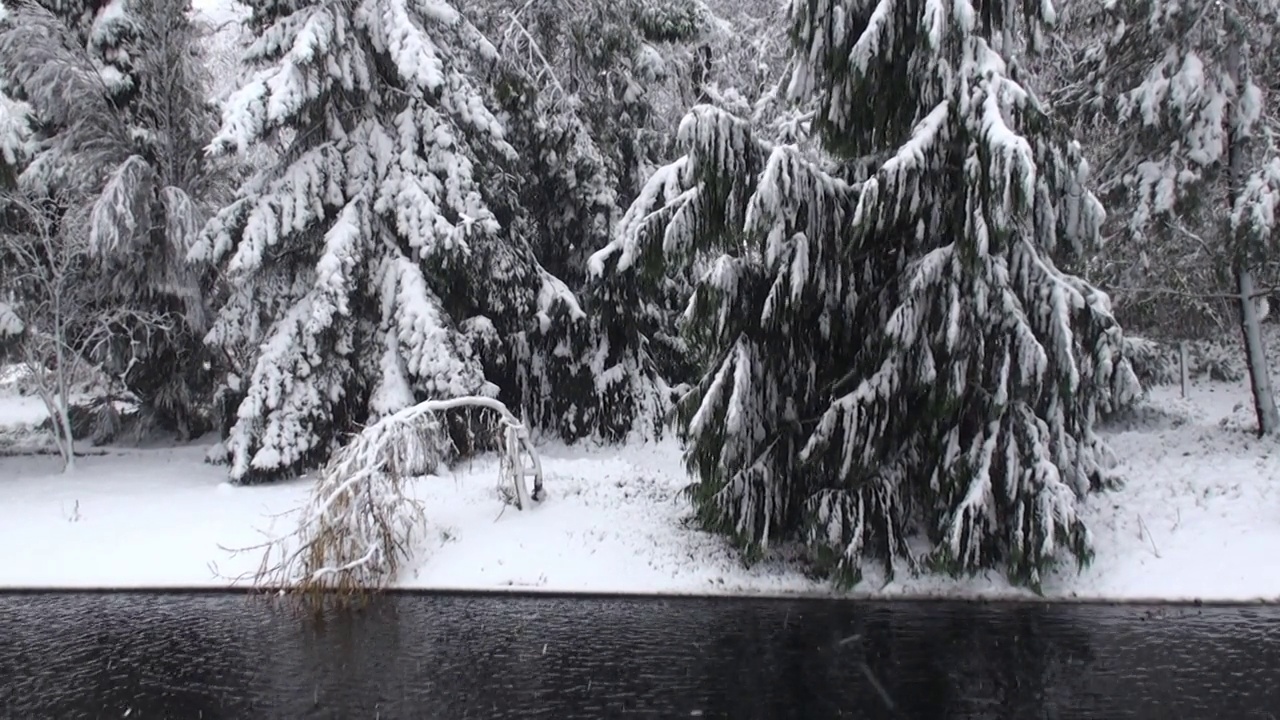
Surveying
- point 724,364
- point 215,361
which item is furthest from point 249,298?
point 724,364

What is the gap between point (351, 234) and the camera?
16.1 meters

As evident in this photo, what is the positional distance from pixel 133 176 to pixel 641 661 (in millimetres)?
14385

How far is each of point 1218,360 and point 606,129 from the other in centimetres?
1631

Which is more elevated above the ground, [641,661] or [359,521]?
[359,521]

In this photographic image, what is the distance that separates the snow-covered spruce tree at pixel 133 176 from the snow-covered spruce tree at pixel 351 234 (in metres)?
2.26

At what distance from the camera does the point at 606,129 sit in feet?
66.4

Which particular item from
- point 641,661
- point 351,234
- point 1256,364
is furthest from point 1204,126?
point 351,234

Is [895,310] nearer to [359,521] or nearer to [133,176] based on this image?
[359,521]

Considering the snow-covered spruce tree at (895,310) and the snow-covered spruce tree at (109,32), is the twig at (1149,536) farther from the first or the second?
the snow-covered spruce tree at (109,32)

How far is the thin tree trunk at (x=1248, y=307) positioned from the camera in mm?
15016

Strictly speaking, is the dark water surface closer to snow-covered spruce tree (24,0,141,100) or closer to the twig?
the twig

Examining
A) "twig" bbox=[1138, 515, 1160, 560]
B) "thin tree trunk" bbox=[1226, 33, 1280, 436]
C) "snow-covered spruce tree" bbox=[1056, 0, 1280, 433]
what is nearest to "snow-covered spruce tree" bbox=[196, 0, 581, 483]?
"twig" bbox=[1138, 515, 1160, 560]

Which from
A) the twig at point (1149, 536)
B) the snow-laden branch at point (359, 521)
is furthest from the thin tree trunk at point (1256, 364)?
the snow-laden branch at point (359, 521)

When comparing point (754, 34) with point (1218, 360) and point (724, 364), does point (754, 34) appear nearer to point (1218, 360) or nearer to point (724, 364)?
point (1218, 360)
